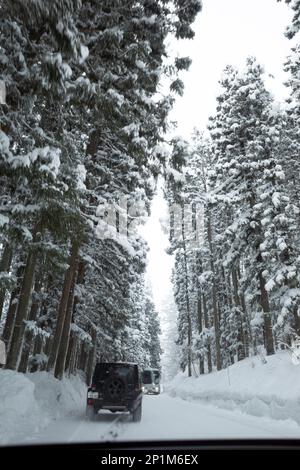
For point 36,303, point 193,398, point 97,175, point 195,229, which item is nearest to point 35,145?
point 97,175

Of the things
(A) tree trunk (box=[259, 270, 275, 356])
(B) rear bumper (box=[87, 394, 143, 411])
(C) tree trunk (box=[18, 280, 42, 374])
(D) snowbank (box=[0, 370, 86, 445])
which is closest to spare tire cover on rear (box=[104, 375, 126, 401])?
(B) rear bumper (box=[87, 394, 143, 411])

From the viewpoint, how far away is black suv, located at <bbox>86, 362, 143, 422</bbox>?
1378 cm

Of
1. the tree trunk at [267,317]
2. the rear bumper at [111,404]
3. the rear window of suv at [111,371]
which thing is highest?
the tree trunk at [267,317]

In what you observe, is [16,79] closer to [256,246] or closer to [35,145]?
[35,145]

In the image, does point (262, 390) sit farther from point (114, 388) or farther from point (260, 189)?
point (260, 189)

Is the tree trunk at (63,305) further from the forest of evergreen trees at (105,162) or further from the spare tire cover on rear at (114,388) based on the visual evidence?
the spare tire cover on rear at (114,388)

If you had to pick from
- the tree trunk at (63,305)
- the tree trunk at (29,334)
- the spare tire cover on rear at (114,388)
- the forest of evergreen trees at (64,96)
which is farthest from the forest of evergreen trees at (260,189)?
the tree trunk at (29,334)

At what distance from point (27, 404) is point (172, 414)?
6.69 m

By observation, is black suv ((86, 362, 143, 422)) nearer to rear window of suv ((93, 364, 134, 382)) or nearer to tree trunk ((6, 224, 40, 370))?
rear window of suv ((93, 364, 134, 382))

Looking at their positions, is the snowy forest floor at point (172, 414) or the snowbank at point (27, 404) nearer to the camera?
Answer: the snowbank at point (27, 404)

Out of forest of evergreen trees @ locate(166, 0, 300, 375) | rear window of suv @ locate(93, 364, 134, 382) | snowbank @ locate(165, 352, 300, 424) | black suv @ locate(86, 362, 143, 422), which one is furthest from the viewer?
forest of evergreen trees @ locate(166, 0, 300, 375)

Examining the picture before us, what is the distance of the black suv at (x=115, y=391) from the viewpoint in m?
13.8

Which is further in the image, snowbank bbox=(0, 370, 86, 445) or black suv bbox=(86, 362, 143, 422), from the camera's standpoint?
black suv bbox=(86, 362, 143, 422)

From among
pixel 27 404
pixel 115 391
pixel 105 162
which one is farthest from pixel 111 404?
pixel 105 162
